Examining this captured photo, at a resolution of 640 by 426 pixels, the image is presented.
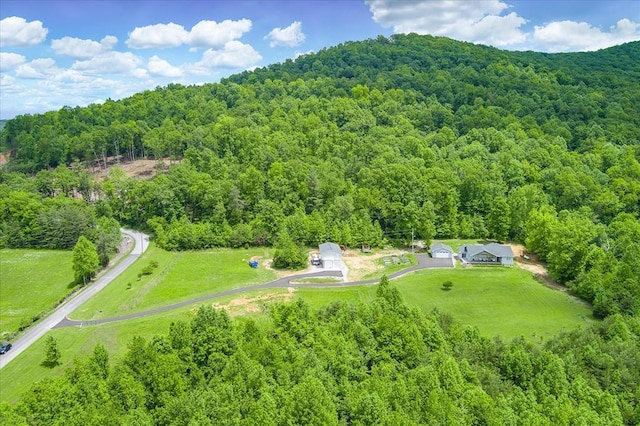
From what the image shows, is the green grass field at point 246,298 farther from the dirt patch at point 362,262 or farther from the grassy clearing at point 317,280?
the dirt patch at point 362,262

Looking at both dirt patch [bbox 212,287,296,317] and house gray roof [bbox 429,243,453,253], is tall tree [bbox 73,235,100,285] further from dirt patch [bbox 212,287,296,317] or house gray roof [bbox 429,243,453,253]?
house gray roof [bbox 429,243,453,253]

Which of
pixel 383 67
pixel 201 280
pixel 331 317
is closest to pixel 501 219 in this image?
pixel 331 317

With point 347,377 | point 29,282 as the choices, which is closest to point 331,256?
point 347,377

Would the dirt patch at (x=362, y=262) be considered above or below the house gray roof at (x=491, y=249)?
below

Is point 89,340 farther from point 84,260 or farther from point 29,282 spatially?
point 29,282

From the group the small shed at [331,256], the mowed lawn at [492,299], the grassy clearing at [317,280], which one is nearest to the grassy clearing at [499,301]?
the mowed lawn at [492,299]
